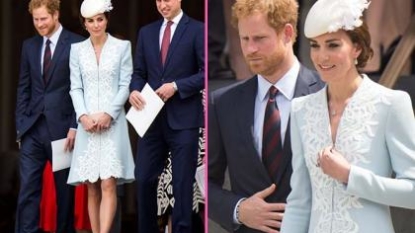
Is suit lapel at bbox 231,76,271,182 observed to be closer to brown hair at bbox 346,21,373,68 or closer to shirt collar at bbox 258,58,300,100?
shirt collar at bbox 258,58,300,100

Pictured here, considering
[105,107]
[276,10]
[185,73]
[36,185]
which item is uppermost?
[276,10]

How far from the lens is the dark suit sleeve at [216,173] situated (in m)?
4.80

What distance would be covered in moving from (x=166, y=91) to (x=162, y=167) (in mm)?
482

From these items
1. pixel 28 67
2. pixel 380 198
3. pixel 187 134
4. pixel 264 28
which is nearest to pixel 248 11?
pixel 264 28

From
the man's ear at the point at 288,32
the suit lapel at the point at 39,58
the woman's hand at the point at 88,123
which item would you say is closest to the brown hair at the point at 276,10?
the man's ear at the point at 288,32

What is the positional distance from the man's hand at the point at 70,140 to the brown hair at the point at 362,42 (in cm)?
226

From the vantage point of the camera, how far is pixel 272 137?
15.2 feet

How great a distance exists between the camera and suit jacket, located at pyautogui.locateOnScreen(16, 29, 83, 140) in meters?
5.67

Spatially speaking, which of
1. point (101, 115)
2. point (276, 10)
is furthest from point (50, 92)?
point (276, 10)

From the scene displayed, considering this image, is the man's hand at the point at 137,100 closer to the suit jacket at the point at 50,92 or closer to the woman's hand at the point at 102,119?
the woman's hand at the point at 102,119

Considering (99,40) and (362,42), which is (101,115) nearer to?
(99,40)

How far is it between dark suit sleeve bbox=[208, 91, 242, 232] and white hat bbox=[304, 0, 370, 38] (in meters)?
0.95

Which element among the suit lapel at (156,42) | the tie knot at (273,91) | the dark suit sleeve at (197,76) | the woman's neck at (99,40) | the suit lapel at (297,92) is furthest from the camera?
the woman's neck at (99,40)

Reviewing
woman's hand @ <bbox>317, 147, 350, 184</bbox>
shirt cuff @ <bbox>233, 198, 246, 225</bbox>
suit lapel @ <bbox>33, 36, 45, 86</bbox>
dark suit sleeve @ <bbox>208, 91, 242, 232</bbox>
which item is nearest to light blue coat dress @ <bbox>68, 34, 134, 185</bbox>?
suit lapel @ <bbox>33, 36, 45, 86</bbox>
